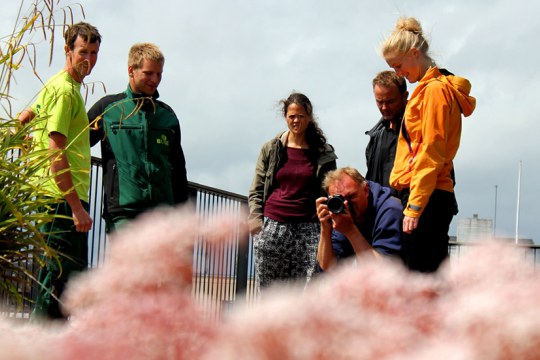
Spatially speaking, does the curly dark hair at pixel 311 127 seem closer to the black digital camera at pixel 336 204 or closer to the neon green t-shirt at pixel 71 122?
the neon green t-shirt at pixel 71 122

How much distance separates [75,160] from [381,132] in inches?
69.8

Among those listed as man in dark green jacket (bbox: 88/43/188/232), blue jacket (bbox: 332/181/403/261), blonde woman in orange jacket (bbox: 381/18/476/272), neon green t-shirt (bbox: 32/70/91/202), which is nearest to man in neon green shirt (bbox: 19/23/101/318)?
neon green t-shirt (bbox: 32/70/91/202)

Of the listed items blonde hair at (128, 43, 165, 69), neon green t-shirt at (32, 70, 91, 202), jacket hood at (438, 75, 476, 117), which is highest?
blonde hair at (128, 43, 165, 69)

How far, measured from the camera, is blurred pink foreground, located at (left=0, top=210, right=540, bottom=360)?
507 mm

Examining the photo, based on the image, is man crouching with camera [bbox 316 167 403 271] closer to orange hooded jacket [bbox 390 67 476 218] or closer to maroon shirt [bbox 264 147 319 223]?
orange hooded jacket [bbox 390 67 476 218]

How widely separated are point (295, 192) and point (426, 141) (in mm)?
1503

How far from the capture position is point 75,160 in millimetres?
3555

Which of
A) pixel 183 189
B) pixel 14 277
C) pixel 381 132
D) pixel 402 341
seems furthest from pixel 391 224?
Result: pixel 402 341

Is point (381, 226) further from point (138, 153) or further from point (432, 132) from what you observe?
point (138, 153)

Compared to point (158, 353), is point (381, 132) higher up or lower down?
higher up

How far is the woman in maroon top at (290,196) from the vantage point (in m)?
4.79

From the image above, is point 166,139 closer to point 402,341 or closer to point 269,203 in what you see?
point 269,203

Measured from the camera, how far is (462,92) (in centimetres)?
360

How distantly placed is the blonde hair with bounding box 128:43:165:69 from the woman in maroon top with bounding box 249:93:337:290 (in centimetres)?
122
